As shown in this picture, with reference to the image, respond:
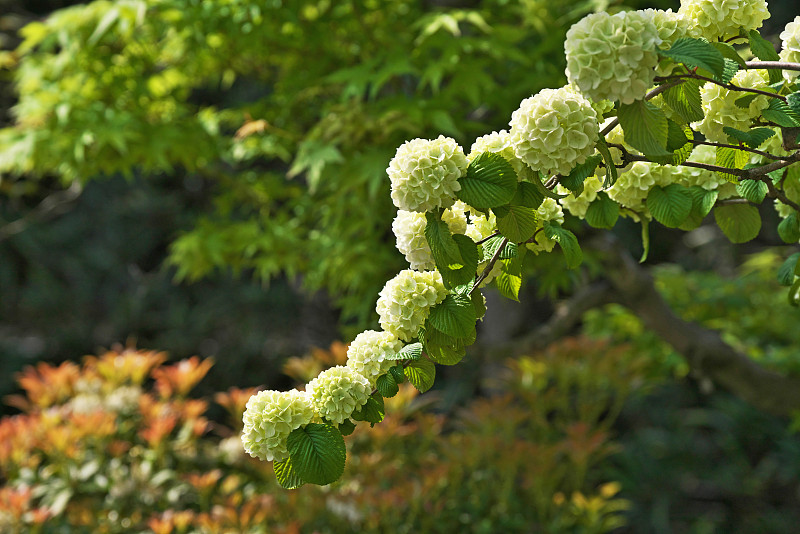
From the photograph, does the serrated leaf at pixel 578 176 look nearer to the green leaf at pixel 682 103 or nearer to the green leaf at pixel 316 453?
the green leaf at pixel 682 103

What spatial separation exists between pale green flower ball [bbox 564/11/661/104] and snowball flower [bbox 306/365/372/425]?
456 millimetres

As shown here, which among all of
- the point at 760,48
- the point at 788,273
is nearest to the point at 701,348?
the point at 788,273

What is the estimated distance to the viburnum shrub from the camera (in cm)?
71

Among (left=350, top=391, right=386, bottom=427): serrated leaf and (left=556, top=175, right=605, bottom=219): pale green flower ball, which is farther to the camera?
(left=556, top=175, right=605, bottom=219): pale green flower ball

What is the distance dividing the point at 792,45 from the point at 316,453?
0.83 m

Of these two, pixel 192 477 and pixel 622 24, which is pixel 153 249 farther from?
pixel 622 24

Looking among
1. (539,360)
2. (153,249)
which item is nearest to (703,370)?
(539,360)

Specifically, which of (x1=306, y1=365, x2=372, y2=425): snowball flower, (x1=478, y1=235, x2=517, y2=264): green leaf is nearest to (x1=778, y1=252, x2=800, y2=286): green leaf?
(x1=478, y1=235, x2=517, y2=264): green leaf

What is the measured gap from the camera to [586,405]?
2746mm

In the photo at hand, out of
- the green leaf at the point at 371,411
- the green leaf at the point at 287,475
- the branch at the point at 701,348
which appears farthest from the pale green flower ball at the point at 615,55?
the branch at the point at 701,348

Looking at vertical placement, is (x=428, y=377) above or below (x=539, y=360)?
above

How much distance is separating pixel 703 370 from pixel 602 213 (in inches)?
63.4

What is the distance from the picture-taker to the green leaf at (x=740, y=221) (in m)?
1.10

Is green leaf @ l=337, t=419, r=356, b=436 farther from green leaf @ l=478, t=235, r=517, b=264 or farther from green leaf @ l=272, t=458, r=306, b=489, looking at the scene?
green leaf @ l=478, t=235, r=517, b=264
